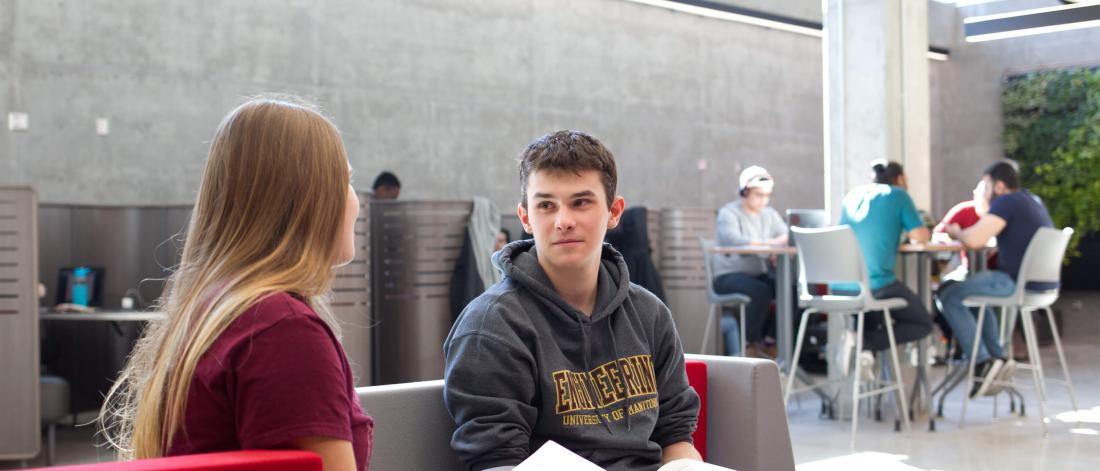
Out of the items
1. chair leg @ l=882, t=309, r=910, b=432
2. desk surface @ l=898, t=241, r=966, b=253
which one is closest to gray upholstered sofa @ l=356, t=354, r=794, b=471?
chair leg @ l=882, t=309, r=910, b=432

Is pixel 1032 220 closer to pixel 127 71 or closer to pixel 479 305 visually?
pixel 479 305

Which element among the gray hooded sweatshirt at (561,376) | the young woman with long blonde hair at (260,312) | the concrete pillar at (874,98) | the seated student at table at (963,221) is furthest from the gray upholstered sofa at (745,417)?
the concrete pillar at (874,98)

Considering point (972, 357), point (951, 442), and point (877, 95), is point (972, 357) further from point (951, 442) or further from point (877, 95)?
point (877, 95)

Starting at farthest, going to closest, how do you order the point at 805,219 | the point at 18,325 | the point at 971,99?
the point at 971,99, the point at 805,219, the point at 18,325

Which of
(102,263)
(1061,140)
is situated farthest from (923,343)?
(1061,140)

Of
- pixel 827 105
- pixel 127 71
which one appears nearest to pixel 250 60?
pixel 127 71

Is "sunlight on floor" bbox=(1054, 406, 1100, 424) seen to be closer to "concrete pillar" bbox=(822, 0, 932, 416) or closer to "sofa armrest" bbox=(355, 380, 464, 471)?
"concrete pillar" bbox=(822, 0, 932, 416)

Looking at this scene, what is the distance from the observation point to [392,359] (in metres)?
6.49

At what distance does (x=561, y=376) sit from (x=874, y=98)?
502 cm

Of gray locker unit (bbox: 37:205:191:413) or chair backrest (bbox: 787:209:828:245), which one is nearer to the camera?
gray locker unit (bbox: 37:205:191:413)

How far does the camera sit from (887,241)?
5680 millimetres

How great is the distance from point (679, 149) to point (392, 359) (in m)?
6.41

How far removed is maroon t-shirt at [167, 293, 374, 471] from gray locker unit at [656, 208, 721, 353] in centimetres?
669

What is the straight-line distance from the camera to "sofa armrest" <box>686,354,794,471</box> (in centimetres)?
227
